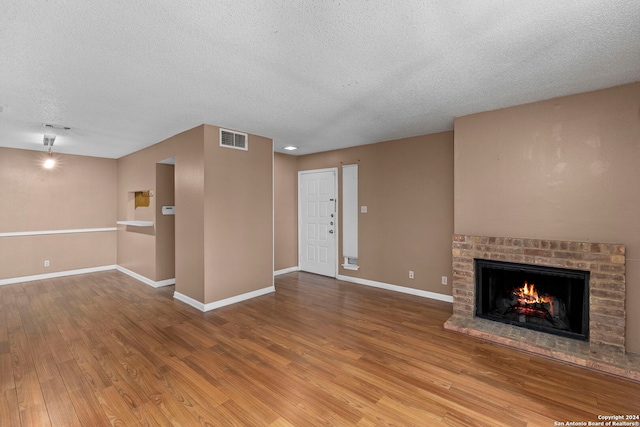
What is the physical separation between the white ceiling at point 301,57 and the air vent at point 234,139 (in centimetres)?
52

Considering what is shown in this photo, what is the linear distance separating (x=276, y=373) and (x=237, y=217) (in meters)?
2.43

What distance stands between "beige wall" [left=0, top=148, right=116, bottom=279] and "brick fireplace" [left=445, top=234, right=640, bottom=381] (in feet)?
23.4

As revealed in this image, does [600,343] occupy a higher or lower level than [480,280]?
lower

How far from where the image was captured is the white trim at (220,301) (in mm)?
4031

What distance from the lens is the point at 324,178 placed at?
5875mm

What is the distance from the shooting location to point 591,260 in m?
2.78

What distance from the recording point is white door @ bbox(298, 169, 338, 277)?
5.76m

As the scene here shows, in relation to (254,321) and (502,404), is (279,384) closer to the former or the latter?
(254,321)

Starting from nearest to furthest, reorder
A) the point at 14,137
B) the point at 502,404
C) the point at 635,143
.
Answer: the point at 502,404
the point at 635,143
the point at 14,137

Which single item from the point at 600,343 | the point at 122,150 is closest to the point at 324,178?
the point at 122,150

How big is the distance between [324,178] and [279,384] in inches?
162

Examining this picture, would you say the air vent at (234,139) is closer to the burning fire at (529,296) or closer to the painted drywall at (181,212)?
the painted drywall at (181,212)

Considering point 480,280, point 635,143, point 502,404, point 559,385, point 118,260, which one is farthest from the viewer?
point 118,260

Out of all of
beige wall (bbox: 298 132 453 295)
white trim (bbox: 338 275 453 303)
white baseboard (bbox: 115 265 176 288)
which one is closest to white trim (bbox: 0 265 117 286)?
white baseboard (bbox: 115 265 176 288)
